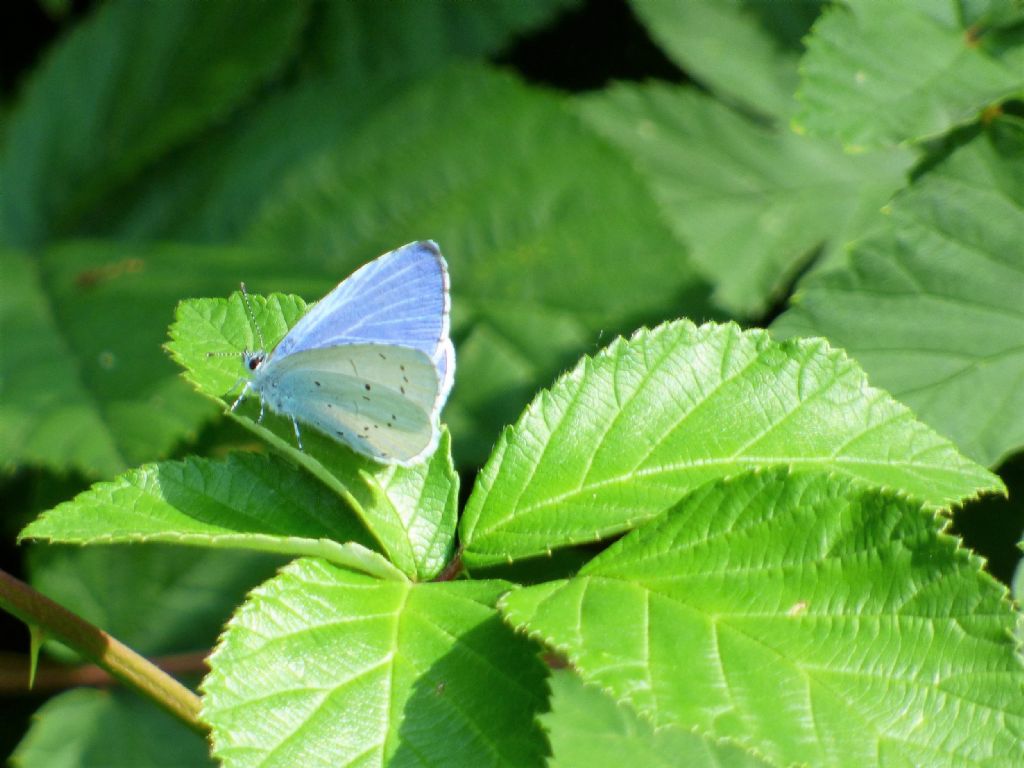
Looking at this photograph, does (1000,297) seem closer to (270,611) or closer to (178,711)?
(270,611)

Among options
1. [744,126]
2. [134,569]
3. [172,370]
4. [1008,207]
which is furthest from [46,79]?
[1008,207]

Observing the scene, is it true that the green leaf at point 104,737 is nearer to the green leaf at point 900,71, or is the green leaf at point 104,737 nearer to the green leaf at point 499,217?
the green leaf at point 499,217

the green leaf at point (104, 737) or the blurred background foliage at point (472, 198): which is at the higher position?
the blurred background foliage at point (472, 198)

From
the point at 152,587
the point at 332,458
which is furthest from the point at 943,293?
the point at 152,587

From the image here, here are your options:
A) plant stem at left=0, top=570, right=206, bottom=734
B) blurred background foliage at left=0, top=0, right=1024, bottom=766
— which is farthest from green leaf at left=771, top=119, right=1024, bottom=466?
plant stem at left=0, top=570, right=206, bottom=734

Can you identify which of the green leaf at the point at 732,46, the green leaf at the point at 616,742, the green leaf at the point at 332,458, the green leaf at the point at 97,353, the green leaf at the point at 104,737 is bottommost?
the green leaf at the point at 104,737

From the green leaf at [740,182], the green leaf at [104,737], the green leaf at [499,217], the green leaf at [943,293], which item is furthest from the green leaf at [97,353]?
the green leaf at [943,293]
